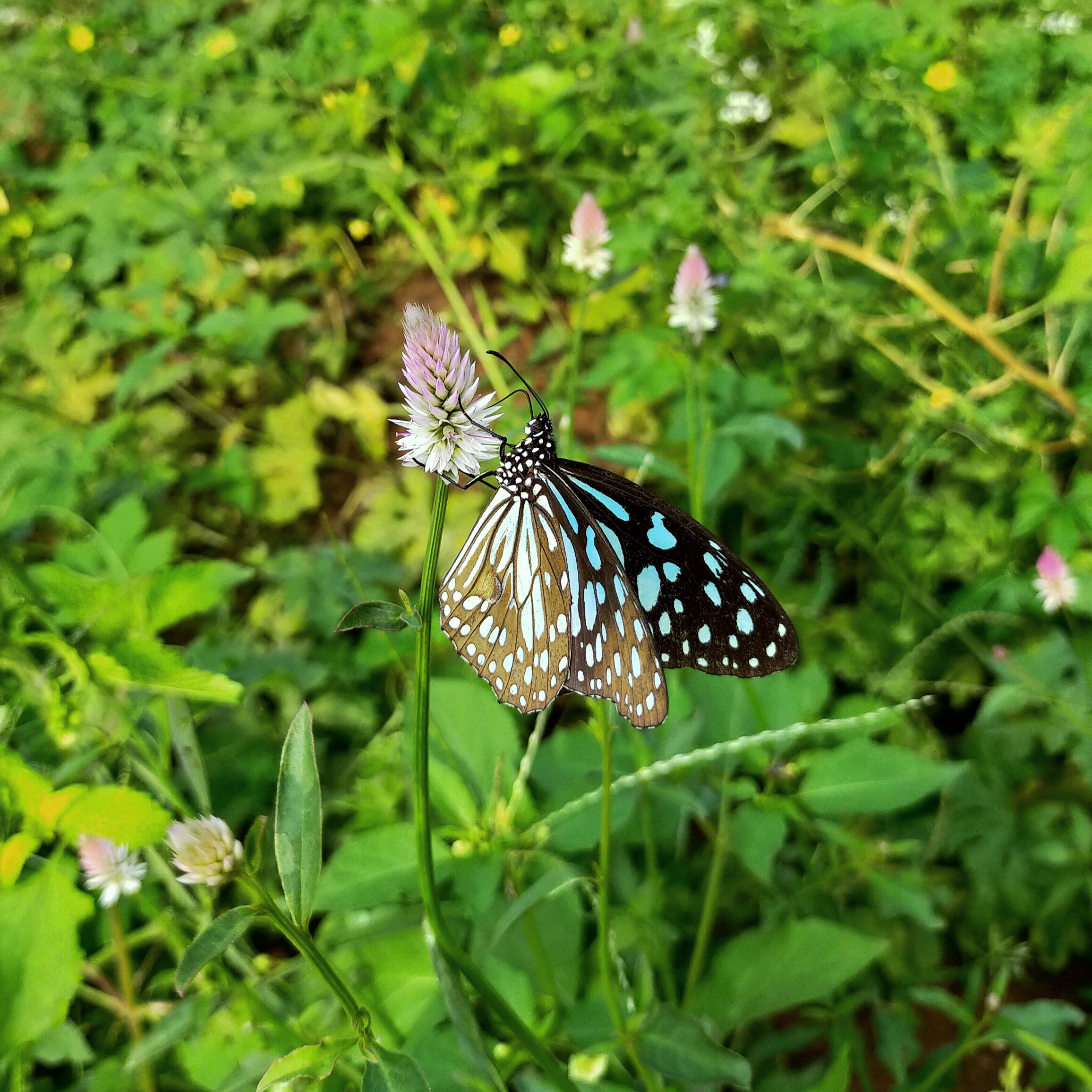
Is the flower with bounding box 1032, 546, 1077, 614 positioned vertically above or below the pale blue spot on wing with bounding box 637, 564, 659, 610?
below

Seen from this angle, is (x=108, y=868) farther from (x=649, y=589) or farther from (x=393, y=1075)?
(x=649, y=589)

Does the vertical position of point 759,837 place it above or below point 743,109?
below

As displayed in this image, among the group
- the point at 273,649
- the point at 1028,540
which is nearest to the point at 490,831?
the point at 273,649

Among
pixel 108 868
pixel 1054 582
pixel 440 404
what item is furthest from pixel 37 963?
pixel 1054 582

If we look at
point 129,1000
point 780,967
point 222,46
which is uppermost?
point 222,46

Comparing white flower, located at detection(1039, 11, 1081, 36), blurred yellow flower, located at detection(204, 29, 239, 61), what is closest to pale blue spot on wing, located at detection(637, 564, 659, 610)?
white flower, located at detection(1039, 11, 1081, 36)

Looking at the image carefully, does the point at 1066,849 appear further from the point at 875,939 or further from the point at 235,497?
the point at 235,497

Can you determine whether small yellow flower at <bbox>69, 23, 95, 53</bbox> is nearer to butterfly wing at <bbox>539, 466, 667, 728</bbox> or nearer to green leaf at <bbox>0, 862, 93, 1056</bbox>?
butterfly wing at <bbox>539, 466, 667, 728</bbox>
